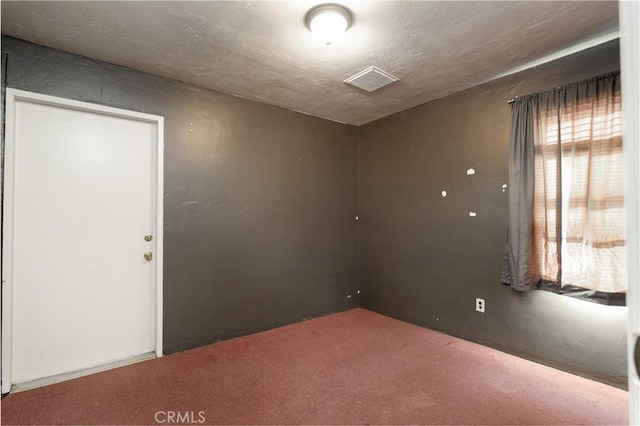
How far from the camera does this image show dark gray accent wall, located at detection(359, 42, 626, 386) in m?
2.20

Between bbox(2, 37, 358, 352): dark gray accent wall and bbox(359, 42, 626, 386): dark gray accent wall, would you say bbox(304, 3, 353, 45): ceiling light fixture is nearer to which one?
bbox(2, 37, 358, 352): dark gray accent wall

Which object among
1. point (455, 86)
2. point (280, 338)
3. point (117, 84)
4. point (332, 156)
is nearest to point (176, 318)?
point (280, 338)

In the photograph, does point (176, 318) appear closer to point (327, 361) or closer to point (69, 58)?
point (327, 361)

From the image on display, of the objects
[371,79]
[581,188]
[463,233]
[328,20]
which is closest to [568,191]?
[581,188]

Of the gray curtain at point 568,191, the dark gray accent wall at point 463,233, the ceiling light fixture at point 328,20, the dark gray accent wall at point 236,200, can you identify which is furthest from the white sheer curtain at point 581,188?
the dark gray accent wall at point 236,200

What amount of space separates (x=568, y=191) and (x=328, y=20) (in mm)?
2065

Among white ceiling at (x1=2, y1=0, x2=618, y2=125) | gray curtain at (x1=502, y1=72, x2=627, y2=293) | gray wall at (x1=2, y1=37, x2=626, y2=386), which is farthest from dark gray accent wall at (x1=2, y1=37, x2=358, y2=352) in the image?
gray curtain at (x1=502, y1=72, x2=627, y2=293)

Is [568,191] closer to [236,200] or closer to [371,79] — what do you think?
[371,79]

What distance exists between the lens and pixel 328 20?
177cm

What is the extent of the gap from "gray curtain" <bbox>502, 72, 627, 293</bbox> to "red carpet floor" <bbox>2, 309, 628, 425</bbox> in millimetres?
738

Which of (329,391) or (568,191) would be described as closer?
(329,391)

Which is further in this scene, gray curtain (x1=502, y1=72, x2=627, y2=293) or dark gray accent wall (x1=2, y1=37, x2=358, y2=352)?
dark gray accent wall (x1=2, y1=37, x2=358, y2=352)

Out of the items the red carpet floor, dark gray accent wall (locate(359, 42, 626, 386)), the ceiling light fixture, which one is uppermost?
the ceiling light fixture

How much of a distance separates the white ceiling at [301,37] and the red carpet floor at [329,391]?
2.41 metres
